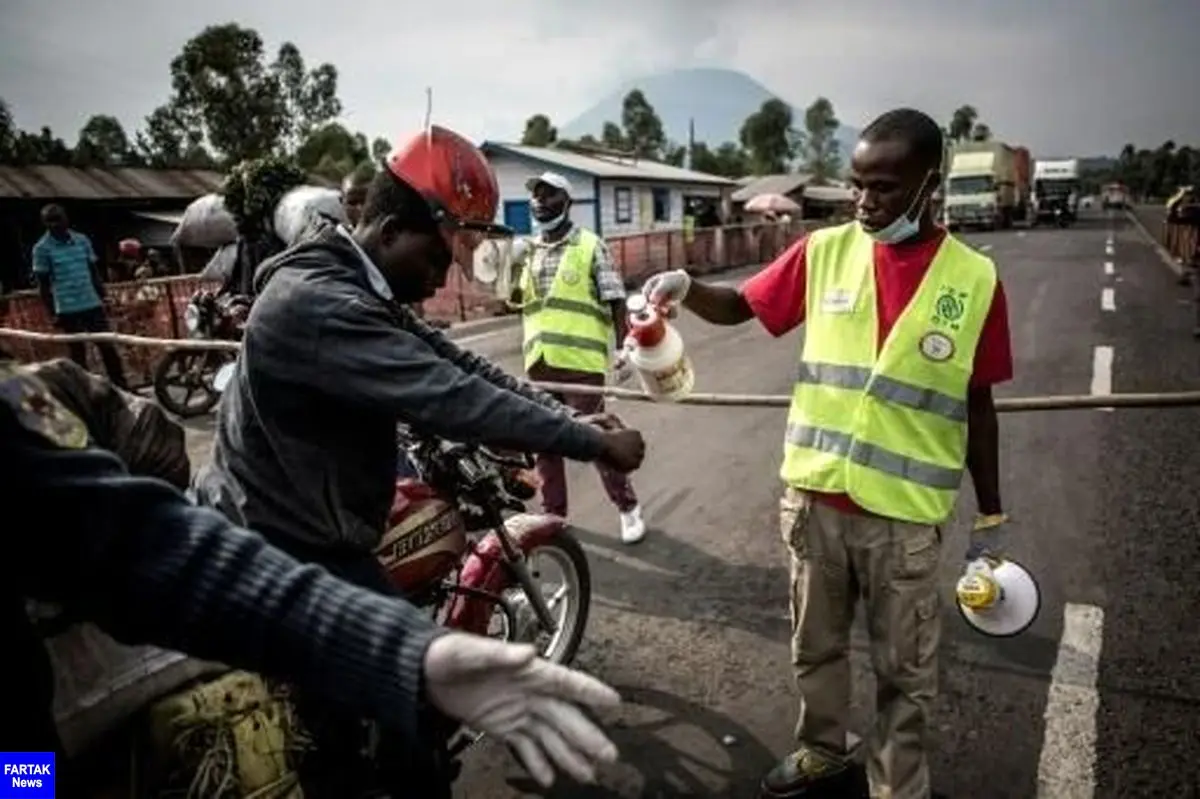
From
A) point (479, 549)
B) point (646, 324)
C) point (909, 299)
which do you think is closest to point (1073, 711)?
point (909, 299)

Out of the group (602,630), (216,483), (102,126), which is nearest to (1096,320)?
(602,630)

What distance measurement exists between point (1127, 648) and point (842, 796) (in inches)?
64.8

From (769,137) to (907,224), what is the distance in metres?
77.1

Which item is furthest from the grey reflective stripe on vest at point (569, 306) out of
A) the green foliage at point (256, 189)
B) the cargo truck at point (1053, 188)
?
the cargo truck at point (1053, 188)

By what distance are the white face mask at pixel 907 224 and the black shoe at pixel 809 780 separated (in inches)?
69.5

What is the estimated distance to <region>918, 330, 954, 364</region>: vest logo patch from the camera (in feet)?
7.81

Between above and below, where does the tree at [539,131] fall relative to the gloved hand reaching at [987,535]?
above

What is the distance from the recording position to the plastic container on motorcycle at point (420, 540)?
8.73 ft

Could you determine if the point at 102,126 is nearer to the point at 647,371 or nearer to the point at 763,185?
the point at 763,185

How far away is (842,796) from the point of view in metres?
2.77

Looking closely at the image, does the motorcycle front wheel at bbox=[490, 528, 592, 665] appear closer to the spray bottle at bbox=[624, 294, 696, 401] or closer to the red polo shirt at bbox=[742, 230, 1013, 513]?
the spray bottle at bbox=[624, 294, 696, 401]

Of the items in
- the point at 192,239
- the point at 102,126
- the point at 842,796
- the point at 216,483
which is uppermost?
the point at 102,126

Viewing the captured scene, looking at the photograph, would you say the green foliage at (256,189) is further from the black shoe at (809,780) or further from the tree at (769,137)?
the tree at (769,137)

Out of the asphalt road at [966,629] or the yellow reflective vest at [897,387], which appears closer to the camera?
the yellow reflective vest at [897,387]
